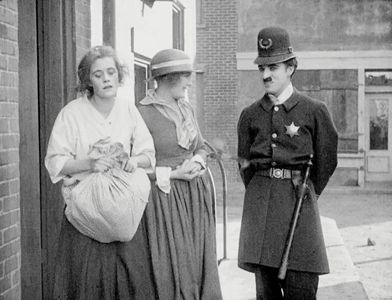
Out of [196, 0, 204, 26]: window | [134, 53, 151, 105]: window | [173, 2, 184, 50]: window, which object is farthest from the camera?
[196, 0, 204, 26]: window

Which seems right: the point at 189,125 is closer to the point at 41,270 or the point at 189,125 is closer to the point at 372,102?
the point at 41,270

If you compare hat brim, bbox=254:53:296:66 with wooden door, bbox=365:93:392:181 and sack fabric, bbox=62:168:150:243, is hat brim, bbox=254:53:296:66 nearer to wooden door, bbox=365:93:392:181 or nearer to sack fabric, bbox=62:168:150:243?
sack fabric, bbox=62:168:150:243

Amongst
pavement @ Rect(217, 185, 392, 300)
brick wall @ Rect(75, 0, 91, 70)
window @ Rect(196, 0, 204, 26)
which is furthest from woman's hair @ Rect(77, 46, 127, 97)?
window @ Rect(196, 0, 204, 26)

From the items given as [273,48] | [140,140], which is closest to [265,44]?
[273,48]

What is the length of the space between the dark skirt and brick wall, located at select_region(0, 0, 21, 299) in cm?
53

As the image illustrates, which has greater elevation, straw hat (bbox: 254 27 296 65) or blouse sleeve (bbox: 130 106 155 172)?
straw hat (bbox: 254 27 296 65)

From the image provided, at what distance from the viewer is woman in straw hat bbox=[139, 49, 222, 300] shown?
167 inches

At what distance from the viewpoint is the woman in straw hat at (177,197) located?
425 cm

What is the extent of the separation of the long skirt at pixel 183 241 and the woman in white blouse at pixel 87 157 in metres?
0.33

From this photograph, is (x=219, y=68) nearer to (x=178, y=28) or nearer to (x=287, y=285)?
(x=178, y=28)

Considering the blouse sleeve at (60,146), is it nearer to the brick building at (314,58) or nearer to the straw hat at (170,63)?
the straw hat at (170,63)

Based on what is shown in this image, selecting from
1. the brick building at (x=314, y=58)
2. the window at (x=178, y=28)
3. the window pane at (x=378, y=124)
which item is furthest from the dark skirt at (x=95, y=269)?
the window pane at (x=378, y=124)

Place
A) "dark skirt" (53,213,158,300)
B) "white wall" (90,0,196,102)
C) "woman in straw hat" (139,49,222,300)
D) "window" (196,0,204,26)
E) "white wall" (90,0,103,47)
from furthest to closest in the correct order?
"window" (196,0,204,26) → "white wall" (90,0,196,102) → "white wall" (90,0,103,47) → "woman in straw hat" (139,49,222,300) → "dark skirt" (53,213,158,300)

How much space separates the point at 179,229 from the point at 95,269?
749mm
